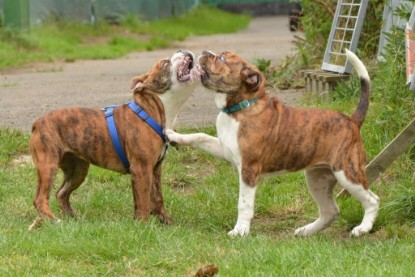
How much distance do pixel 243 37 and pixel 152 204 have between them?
64.7 feet

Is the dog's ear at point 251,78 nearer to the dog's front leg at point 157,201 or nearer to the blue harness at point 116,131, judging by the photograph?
the blue harness at point 116,131

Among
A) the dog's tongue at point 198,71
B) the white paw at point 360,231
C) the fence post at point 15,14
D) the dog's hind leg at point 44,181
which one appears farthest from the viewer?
the fence post at point 15,14

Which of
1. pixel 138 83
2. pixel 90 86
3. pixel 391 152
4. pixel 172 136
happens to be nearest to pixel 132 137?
pixel 172 136

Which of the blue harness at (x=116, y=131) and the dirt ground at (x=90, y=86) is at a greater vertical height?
the blue harness at (x=116, y=131)

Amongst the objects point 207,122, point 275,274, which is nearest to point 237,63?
point 275,274

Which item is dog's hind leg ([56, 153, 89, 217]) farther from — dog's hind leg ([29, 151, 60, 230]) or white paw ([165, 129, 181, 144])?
white paw ([165, 129, 181, 144])

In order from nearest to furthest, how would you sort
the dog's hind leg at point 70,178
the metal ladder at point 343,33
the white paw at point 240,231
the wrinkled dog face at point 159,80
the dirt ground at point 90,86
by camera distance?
the white paw at point 240,231
the wrinkled dog face at point 159,80
the dog's hind leg at point 70,178
the metal ladder at point 343,33
the dirt ground at point 90,86

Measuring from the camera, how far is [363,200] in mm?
7148

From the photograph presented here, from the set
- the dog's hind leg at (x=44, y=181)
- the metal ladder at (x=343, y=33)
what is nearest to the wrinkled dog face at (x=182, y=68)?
the dog's hind leg at (x=44, y=181)

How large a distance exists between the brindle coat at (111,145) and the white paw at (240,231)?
753mm

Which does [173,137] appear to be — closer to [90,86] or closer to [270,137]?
[270,137]

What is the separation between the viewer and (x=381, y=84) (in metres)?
9.34

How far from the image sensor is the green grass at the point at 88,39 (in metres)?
18.9

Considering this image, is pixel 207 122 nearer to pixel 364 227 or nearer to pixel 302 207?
pixel 302 207
